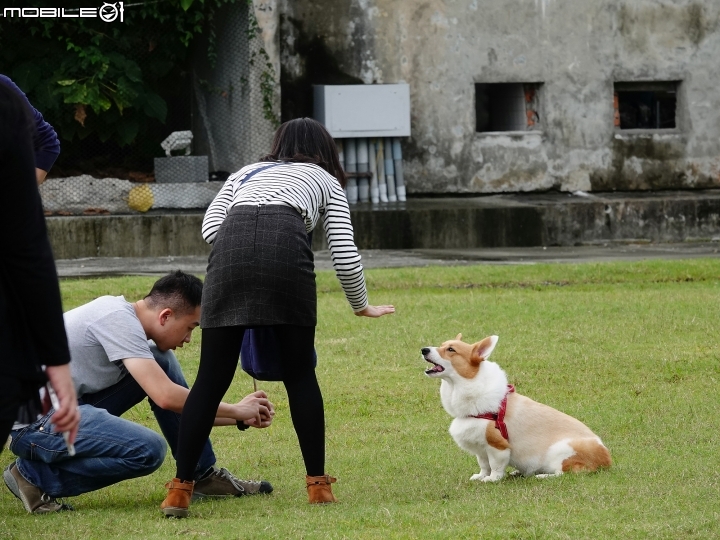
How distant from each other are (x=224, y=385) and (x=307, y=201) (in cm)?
80

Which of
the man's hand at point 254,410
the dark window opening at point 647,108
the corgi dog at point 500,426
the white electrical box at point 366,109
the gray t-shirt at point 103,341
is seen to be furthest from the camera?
the dark window opening at point 647,108

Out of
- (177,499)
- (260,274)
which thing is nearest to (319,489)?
(177,499)

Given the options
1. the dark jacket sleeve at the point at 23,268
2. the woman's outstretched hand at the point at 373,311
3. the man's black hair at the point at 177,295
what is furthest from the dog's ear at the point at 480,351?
the dark jacket sleeve at the point at 23,268

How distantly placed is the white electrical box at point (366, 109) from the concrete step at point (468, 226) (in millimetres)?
1202

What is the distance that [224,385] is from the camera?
4.62m

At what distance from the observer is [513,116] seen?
19.2m

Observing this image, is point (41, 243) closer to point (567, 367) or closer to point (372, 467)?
point (372, 467)

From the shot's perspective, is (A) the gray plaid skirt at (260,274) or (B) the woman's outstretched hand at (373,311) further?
(B) the woman's outstretched hand at (373,311)

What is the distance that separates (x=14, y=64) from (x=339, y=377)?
415 inches

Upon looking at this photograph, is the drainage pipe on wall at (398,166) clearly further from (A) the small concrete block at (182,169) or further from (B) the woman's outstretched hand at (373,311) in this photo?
(B) the woman's outstretched hand at (373,311)

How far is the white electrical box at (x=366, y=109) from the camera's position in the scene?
1733 centimetres

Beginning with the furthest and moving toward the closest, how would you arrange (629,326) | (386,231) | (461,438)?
1. (386,231)
2. (629,326)
3. (461,438)

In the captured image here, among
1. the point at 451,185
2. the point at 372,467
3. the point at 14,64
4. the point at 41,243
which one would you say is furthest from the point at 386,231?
the point at 41,243

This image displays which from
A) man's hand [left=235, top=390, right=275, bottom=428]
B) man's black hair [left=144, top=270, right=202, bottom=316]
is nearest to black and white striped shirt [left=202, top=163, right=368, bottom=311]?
man's black hair [left=144, top=270, right=202, bottom=316]
